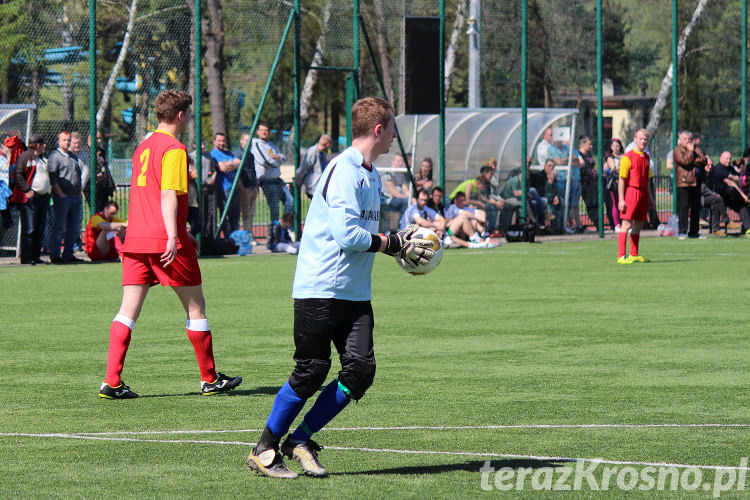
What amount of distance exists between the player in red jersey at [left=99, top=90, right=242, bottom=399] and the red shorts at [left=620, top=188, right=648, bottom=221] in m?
11.9

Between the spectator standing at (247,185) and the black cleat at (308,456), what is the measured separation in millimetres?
16872

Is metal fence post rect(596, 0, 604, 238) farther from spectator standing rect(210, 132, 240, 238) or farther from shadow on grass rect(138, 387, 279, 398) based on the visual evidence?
shadow on grass rect(138, 387, 279, 398)

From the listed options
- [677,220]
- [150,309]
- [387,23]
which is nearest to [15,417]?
[150,309]

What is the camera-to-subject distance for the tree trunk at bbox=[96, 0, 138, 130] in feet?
72.4

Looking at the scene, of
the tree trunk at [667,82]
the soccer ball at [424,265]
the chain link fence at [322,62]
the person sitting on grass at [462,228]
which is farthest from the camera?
the tree trunk at [667,82]

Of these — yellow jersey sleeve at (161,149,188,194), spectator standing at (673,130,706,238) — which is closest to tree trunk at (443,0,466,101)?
spectator standing at (673,130,706,238)

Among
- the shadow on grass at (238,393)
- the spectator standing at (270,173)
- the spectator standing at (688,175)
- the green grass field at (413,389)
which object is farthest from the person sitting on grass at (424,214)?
the shadow on grass at (238,393)

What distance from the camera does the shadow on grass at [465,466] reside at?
6.24 m

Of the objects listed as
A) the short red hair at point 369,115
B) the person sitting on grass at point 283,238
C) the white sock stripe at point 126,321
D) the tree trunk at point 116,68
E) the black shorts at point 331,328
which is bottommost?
the person sitting on grass at point 283,238

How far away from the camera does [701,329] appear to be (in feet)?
38.9

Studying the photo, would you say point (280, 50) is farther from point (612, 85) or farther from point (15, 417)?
point (15, 417)

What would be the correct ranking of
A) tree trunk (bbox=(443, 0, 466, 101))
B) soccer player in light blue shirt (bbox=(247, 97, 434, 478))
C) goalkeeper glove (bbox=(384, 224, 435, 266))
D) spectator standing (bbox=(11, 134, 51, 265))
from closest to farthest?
soccer player in light blue shirt (bbox=(247, 97, 434, 478))
goalkeeper glove (bbox=(384, 224, 435, 266))
spectator standing (bbox=(11, 134, 51, 265))
tree trunk (bbox=(443, 0, 466, 101))

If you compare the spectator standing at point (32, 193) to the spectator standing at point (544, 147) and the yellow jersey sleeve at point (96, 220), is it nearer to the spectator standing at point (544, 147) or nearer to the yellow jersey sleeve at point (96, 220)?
the yellow jersey sleeve at point (96, 220)

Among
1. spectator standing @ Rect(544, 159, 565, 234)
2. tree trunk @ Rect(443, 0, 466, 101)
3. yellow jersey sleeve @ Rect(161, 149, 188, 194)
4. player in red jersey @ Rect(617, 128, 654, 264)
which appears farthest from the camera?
tree trunk @ Rect(443, 0, 466, 101)
